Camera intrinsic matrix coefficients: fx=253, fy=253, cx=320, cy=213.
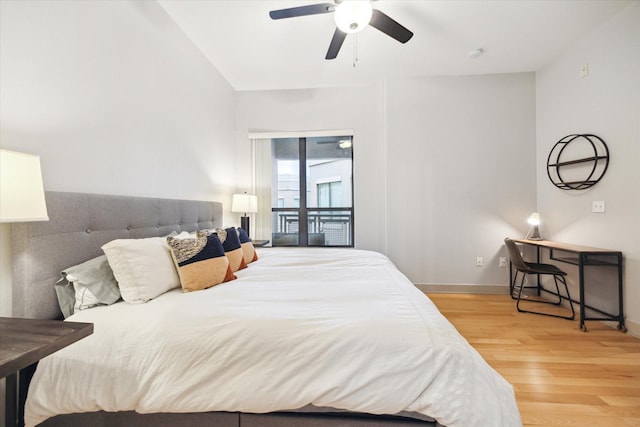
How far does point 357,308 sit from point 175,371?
0.77 metres

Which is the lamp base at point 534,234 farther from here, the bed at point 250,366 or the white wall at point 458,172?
the bed at point 250,366

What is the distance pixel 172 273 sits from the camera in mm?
1434

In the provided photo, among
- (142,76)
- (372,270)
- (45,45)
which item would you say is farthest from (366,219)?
(45,45)

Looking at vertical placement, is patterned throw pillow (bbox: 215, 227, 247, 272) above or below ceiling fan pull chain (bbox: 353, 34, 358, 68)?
below

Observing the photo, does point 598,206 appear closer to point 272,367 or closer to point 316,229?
point 316,229

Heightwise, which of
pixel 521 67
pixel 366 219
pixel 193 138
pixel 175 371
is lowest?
pixel 175 371

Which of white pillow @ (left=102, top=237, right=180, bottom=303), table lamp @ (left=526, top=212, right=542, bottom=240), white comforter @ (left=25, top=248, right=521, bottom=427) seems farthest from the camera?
table lamp @ (left=526, top=212, right=542, bottom=240)

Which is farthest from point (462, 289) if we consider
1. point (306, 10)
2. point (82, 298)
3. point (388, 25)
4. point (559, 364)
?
point (82, 298)

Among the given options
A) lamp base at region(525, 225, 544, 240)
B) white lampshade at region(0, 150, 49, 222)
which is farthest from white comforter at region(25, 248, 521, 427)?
lamp base at region(525, 225, 544, 240)

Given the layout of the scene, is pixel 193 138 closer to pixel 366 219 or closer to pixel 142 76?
pixel 142 76

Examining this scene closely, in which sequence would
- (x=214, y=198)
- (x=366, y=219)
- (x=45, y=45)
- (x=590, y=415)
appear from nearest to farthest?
(x=45, y=45), (x=590, y=415), (x=214, y=198), (x=366, y=219)

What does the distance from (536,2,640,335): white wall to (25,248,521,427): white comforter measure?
2442 millimetres

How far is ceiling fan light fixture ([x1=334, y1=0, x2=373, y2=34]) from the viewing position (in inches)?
66.8

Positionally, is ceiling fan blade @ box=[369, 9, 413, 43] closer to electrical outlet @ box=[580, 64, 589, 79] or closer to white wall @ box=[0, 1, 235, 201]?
white wall @ box=[0, 1, 235, 201]
